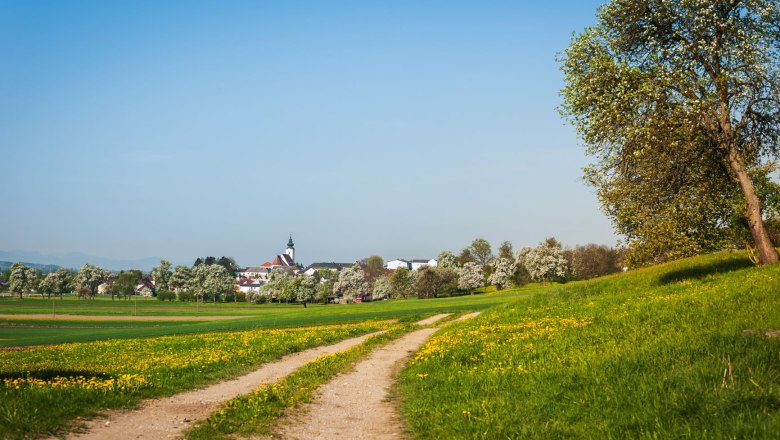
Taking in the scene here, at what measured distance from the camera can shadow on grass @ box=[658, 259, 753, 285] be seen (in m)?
30.1

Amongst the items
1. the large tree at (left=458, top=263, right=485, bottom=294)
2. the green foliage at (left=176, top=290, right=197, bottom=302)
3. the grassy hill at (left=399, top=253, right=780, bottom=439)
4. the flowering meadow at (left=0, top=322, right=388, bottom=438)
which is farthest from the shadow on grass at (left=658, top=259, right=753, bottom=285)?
the green foliage at (left=176, top=290, right=197, bottom=302)

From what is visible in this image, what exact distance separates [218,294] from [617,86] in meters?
175

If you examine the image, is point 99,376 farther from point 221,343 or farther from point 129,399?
point 221,343

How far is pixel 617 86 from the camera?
26938mm

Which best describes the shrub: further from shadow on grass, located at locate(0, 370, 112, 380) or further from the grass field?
shadow on grass, located at locate(0, 370, 112, 380)

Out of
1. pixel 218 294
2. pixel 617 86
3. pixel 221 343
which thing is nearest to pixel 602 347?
pixel 617 86

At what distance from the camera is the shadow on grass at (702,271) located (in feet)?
98.7

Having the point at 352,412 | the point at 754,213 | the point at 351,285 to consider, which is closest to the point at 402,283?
the point at 351,285

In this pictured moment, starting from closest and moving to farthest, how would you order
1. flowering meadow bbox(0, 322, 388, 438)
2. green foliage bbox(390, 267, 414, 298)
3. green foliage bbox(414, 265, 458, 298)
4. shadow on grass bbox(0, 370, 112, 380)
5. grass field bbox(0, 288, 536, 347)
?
flowering meadow bbox(0, 322, 388, 438) → shadow on grass bbox(0, 370, 112, 380) → grass field bbox(0, 288, 536, 347) → green foliage bbox(414, 265, 458, 298) → green foliage bbox(390, 267, 414, 298)

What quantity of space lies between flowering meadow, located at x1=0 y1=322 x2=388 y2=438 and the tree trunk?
23.6 meters

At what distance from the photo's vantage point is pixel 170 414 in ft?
42.5

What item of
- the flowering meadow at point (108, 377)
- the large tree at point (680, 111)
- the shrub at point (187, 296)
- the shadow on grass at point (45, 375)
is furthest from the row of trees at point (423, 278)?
the shadow on grass at point (45, 375)

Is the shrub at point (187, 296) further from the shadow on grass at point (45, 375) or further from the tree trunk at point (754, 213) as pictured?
the tree trunk at point (754, 213)

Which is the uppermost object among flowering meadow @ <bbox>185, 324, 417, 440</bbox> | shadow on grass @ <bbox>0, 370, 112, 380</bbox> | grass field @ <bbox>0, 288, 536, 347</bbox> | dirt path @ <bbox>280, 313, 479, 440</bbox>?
shadow on grass @ <bbox>0, 370, 112, 380</bbox>
